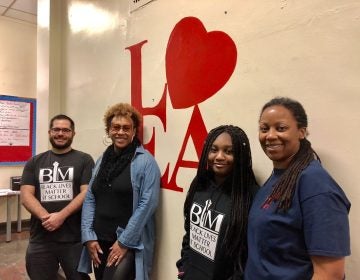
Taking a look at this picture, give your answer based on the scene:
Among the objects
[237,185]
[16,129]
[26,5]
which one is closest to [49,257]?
[237,185]

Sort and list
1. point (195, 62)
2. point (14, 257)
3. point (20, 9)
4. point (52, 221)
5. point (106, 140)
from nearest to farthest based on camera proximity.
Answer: point (195, 62)
point (52, 221)
point (106, 140)
point (14, 257)
point (20, 9)

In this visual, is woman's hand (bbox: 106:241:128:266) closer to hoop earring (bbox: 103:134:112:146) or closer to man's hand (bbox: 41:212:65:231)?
man's hand (bbox: 41:212:65:231)

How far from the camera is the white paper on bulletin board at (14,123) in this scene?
13.4 feet

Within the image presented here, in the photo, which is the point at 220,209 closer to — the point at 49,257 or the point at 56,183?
the point at 56,183

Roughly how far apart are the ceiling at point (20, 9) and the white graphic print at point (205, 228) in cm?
362

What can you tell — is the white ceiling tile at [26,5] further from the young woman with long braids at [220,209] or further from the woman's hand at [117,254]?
the young woman with long braids at [220,209]

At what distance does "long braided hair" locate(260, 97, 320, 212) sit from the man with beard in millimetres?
1430

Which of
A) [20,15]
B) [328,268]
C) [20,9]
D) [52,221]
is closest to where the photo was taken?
[328,268]

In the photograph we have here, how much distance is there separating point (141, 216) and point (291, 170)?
0.97m

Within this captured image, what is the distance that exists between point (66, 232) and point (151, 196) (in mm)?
709

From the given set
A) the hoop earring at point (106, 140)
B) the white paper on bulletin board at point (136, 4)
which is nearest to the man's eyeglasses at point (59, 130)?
the hoop earring at point (106, 140)

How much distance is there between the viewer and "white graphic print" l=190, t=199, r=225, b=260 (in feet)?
3.85

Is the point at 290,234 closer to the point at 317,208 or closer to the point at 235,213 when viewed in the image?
the point at 317,208

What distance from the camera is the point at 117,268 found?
1.64 metres
